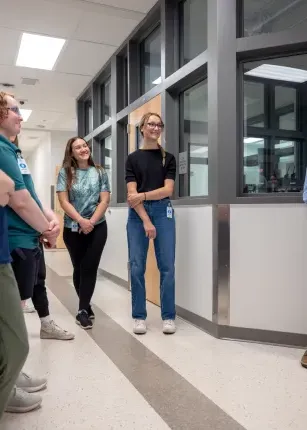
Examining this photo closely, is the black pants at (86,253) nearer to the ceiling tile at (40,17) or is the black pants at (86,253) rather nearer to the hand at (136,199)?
the hand at (136,199)

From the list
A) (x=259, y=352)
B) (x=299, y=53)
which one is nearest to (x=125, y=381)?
(x=259, y=352)

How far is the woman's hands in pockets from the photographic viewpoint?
9.27ft

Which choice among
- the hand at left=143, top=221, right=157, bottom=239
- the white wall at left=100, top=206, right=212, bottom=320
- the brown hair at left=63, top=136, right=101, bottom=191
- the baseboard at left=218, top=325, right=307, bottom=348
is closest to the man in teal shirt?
the hand at left=143, top=221, right=157, bottom=239

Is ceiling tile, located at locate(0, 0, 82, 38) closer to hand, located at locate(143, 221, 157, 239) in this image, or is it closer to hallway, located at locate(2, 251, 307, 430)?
hand, located at locate(143, 221, 157, 239)

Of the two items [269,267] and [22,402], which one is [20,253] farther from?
[269,267]

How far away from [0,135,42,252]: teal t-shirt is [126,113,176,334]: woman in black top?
1290 millimetres

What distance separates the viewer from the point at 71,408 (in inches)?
67.9

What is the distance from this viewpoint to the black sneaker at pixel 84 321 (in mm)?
2898

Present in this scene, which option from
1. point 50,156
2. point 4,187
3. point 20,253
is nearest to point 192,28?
point 20,253

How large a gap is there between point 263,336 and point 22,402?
5.19ft

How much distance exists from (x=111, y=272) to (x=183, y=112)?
7.80ft

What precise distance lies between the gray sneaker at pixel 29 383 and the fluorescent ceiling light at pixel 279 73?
2.37 metres

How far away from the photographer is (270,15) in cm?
279

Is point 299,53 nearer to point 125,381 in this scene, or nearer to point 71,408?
point 125,381
